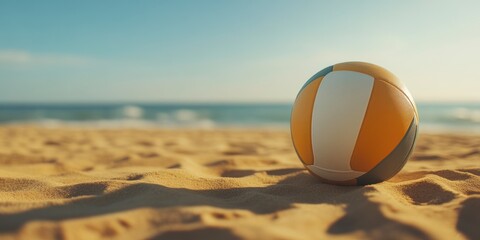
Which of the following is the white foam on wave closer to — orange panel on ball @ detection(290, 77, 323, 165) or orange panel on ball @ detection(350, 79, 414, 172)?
orange panel on ball @ detection(290, 77, 323, 165)

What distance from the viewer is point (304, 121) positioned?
236cm

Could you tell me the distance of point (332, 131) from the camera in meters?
2.20

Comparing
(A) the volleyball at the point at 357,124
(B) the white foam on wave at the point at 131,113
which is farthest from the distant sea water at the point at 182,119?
(A) the volleyball at the point at 357,124

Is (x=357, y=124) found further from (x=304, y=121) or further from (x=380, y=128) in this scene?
(x=304, y=121)

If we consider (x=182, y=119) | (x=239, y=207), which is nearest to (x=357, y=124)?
(x=239, y=207)

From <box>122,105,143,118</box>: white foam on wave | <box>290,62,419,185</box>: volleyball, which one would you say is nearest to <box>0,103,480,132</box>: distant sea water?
<box>122,105,143,118</box>: white foam on wave

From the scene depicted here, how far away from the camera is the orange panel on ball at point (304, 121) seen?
2344 mm

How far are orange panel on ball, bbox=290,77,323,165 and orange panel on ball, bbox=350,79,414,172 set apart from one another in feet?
1.03

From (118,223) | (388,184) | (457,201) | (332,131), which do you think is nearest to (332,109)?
(332,131)

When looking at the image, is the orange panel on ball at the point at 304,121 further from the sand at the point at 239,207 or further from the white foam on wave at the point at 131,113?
the white foam on wave at the point at 131,113

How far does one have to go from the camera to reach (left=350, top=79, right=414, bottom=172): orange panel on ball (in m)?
2.14

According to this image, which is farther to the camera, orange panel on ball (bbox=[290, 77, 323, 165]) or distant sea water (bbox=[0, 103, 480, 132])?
distant sea water (bbox=[0, 103, 480, 132])

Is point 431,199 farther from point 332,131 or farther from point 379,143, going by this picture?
point 332,131

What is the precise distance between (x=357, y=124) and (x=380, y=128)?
14 centimetres
